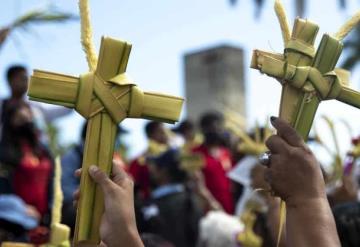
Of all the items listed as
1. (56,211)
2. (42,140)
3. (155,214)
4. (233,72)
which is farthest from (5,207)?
(233,72)

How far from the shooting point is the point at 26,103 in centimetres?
471

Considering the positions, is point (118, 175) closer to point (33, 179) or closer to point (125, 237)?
point (125, 237)

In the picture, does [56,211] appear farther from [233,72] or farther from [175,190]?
[233,72]

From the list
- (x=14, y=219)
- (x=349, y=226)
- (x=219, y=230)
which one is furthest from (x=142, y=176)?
(x=349, y=226)

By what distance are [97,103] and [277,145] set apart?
18.1 inches

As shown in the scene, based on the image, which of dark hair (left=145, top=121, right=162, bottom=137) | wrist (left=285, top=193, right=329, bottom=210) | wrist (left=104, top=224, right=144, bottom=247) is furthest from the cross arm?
dark hair (left=145, top=121, right=162, bottom=137)

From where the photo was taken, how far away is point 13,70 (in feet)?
15.9

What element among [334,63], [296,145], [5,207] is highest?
[334,63]

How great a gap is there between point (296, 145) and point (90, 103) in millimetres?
521

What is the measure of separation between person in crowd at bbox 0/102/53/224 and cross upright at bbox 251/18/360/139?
288cm

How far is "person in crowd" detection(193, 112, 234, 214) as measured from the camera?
20.0 feet

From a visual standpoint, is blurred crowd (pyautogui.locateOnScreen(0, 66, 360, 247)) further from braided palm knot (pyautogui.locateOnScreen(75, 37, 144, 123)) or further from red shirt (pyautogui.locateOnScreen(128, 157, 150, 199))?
braided palm knot (pyautogui.locateOnScreen(75, 37, 144, 123))

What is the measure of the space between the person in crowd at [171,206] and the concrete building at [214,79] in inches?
294

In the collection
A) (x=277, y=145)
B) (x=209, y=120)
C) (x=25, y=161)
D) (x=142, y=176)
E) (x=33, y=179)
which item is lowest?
(x=142, y=176)
